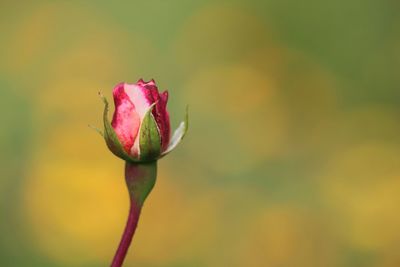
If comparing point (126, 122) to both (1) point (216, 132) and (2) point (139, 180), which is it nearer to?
(2) point (139, 180)

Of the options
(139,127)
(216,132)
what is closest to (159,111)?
(139,127)

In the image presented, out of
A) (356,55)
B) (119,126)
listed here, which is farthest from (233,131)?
(119,126)

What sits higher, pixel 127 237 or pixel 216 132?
pixel 216 132

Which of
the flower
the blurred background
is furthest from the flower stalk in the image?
the blurred background

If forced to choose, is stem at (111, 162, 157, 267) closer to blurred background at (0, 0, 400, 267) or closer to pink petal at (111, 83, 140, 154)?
pink petal at (111, 83, 140, 154)

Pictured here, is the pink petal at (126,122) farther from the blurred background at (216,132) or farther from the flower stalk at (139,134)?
the blurred background at (216,132)

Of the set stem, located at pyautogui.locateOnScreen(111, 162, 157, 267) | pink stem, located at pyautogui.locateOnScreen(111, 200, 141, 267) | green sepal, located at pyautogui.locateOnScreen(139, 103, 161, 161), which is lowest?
pink stem, located at pyautogui.locateOnScreen(111, 200, 141, 267)
